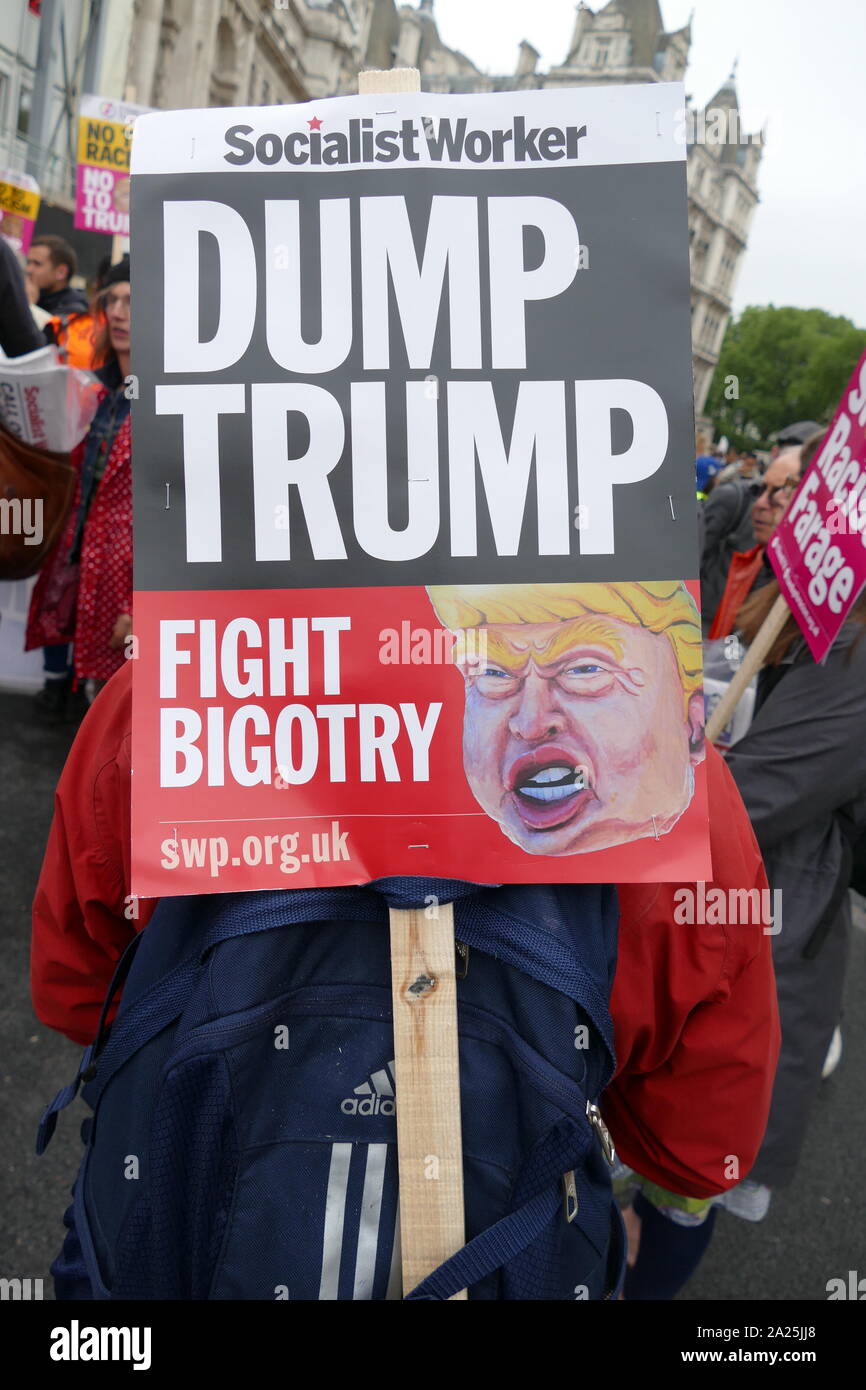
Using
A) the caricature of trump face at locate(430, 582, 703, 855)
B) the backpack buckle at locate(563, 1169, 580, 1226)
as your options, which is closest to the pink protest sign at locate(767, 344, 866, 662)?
the caricature of trump face at locate(430, 582, 703, 855)

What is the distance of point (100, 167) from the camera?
23.7ft

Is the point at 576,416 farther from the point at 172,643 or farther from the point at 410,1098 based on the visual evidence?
the point at 410,1098

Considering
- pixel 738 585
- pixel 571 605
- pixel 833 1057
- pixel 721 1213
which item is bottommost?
pixel 721 1213

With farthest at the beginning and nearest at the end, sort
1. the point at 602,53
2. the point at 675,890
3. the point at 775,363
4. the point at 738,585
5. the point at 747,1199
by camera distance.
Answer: the point at 775,363
the point at 602,53
the point at 738,585
the point at 747,1199
the point at 675,890

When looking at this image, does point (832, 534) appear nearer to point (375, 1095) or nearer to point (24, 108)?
point (375, 1095)

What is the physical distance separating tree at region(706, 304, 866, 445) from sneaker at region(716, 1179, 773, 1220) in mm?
56269

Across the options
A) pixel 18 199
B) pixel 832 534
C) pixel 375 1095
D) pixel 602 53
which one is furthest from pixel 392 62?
pixel 375 1095

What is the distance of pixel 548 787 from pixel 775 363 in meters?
64.8

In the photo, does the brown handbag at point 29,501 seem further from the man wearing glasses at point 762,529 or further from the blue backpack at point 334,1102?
the blue backpack at point 334,1102

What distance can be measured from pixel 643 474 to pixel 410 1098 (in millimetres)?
704

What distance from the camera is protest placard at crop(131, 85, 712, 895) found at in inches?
41.8

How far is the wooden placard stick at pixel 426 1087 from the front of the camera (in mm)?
1022

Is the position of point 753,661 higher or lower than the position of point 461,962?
higher

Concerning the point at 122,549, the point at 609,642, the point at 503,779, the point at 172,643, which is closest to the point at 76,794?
the point at 172,643
